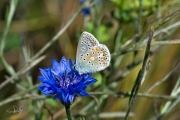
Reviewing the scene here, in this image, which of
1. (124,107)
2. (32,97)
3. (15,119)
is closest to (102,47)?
(32,97)

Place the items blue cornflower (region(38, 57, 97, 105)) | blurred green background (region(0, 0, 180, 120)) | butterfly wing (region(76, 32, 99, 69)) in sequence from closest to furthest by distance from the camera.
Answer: blue cornflower (region(38, 57, 97, 105))
butterfly wing (region(76, 32, 99, 69))
blurred green background (region(0, 0, 180, 120))

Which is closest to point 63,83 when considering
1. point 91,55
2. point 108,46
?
point 91,55

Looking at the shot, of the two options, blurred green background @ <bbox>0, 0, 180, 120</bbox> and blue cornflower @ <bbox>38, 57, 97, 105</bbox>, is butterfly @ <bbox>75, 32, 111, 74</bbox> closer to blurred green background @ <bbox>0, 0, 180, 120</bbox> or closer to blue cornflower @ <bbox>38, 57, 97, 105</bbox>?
blue cornflower @ <bbox>38, 57, 97, 105</bbox>

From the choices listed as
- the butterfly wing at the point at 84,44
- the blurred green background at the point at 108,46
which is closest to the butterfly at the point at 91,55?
the butterfly wing at the point at 84,44

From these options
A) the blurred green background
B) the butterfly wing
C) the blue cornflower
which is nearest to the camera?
the blue cornflower

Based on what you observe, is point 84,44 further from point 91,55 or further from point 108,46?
point 108,46

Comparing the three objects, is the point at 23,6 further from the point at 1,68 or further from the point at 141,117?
the point at 141,117

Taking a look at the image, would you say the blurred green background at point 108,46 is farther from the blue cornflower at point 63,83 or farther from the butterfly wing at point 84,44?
the butterfly wing at point 84,44

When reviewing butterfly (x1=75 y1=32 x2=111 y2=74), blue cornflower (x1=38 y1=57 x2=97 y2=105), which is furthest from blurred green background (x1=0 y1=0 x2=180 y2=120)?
butterfly (x1=75 y1=32 x2=111 y2=74)
